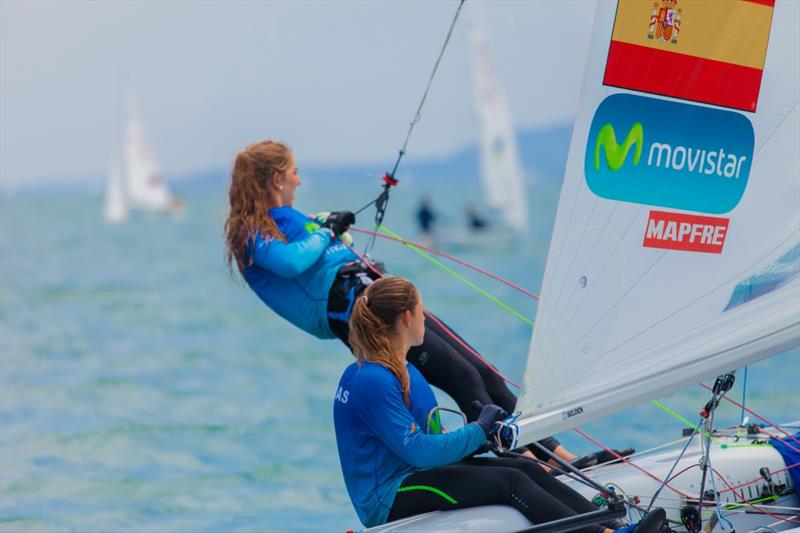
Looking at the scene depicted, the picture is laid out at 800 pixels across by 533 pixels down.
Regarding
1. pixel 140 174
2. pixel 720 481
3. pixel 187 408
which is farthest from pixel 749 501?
pixel 140 174

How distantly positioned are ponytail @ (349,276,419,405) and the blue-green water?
66 centimetres

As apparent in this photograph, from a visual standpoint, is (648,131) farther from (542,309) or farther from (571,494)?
(571,494)

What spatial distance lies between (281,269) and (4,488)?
244 cm

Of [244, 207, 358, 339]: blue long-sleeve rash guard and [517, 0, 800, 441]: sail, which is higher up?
[244, 207, 358, 339]: blue long-sleeve rash guard

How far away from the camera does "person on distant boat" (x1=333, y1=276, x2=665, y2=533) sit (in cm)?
244

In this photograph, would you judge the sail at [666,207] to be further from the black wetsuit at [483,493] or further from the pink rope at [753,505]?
the pink rope at [753,505]

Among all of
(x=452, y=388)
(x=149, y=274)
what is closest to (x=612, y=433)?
(x=452, y=388)

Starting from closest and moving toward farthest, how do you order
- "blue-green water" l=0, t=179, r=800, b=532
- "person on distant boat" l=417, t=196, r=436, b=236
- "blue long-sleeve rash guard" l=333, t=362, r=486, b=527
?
"blue long-sleeve rash guard" l=333, t=362, r=486, b=527 → "blue-green water" l=0, t=179, r=800, b=532 → "person on distant boat" l=417, t=196, r=436, b=236

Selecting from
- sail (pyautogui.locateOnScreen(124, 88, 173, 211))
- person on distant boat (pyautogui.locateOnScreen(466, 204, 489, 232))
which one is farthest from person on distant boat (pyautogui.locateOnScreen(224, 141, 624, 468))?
sail (pyautogui.locateOnScreen(124, 88, 173, 211))

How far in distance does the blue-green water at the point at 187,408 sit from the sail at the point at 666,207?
106cm

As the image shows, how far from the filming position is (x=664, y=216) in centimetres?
256

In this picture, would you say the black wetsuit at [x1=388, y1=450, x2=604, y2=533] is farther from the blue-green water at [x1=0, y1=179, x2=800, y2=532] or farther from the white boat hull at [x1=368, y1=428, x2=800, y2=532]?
the blue-green water at [x1=0, y1=179, x2=800, y2=532]

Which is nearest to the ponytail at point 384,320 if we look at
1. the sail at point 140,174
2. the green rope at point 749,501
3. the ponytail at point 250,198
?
the ponytail at point 250,198

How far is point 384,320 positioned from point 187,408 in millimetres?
4581
